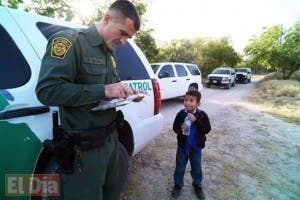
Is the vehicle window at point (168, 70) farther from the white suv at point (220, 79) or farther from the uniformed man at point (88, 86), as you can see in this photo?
the white suv at point (220, 79)

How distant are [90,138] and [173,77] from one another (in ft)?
29.9

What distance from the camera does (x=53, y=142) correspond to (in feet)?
5.82

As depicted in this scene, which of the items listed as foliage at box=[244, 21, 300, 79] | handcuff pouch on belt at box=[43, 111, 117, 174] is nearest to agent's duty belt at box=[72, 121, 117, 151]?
handcuff pouch on belt at box=[43, 111, 117, 174]

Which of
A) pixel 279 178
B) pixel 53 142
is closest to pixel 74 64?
pixel 53 142

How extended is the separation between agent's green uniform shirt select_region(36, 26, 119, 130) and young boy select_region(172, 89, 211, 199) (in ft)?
5.04

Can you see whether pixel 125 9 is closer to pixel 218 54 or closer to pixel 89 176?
pixel 89 176

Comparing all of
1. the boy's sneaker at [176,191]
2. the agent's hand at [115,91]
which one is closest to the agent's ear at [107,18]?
the agent's hand at [115,91]

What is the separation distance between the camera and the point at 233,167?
440cm

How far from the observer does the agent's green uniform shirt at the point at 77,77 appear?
1429 mm

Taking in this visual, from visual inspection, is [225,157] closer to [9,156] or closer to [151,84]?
[151,84]

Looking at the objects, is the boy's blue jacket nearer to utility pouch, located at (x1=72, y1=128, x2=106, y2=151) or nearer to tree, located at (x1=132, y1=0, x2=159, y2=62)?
utility pouch, located at (x1=72, y1=128, x2=106, y2=151)

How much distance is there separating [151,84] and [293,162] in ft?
11.3

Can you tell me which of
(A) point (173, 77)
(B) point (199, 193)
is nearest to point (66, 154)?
(B) point (199, 193)
